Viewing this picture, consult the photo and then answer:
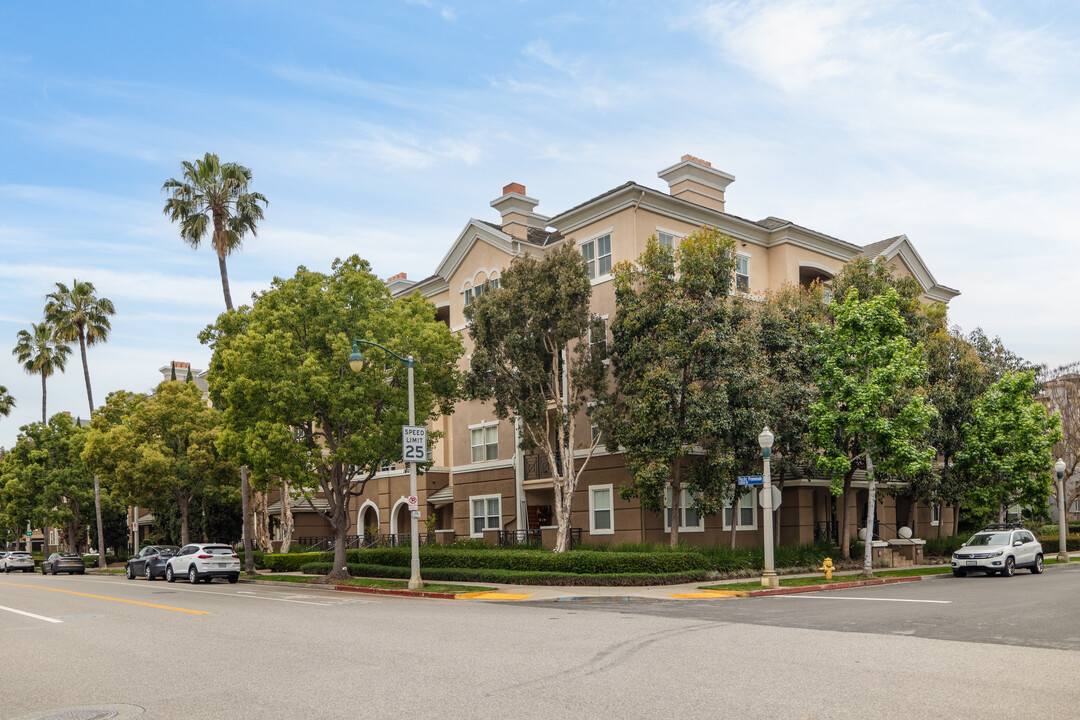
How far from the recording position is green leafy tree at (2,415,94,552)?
56.4 meters

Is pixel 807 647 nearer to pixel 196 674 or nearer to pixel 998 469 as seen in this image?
pixel 196 674

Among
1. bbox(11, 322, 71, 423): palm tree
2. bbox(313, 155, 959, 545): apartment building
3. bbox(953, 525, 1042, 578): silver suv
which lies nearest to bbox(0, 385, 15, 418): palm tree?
bbox(11, 322, 71, 423): palm tree

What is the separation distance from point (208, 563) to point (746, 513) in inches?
789

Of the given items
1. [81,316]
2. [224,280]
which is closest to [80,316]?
[81,316]

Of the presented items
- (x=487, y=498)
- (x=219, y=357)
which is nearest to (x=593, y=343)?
(x=487, y=498)

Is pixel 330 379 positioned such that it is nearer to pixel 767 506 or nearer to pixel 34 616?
pixel 34 616

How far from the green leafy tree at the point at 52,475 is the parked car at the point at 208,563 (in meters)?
25.1

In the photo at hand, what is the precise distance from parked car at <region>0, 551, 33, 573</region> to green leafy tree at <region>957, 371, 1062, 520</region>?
54168 millimetres

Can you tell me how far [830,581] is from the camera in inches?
1019

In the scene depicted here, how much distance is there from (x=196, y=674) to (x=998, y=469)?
31.1 metres

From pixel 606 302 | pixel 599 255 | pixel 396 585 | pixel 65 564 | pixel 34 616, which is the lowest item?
pixel 65 564

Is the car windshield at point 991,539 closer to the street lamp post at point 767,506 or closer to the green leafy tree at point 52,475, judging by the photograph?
the street lamp post at point 767,506

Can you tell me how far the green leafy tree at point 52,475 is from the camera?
56406mm

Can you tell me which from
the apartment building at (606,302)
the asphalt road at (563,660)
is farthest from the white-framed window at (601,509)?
the asphalt road at (563,660)
